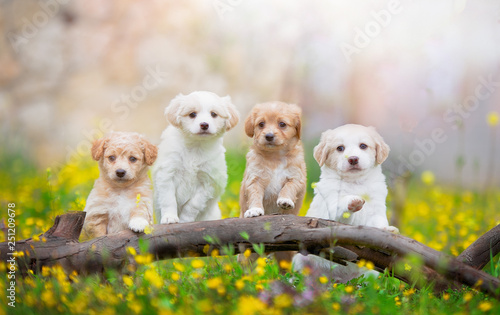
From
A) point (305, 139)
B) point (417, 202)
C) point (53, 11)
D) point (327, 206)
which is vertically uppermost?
point (53, 11)

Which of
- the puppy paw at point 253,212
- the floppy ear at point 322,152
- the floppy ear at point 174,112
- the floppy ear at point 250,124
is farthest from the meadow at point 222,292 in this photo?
the floppy ear at point 174,112

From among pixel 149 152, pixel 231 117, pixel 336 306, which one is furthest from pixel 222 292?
pixel 231 117

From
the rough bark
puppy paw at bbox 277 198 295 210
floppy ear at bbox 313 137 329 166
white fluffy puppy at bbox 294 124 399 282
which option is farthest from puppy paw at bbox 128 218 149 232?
the rough bark

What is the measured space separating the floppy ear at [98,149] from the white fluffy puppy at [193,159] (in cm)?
44

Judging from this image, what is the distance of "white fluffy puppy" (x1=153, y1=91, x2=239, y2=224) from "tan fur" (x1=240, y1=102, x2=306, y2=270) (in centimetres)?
21

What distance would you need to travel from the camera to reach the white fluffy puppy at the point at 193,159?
3834mm

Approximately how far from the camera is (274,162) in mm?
3938

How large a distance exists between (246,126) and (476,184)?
352cm

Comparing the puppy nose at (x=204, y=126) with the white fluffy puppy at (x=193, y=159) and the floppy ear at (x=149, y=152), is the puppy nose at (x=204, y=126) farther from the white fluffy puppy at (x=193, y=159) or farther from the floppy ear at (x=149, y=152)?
the floppy ear at (x=149, y=152)

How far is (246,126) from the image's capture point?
3.96 m

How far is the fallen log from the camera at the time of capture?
3.13 m

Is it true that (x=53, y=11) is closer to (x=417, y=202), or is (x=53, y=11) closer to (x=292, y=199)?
(x=292, y=199)

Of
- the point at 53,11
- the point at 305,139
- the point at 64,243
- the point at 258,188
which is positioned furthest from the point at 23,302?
the point at 53,11

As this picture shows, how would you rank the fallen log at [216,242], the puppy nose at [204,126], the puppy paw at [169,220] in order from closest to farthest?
the fallen log at [216,242], the puppy paw at [169,220], the puppy nose at [204,126]
